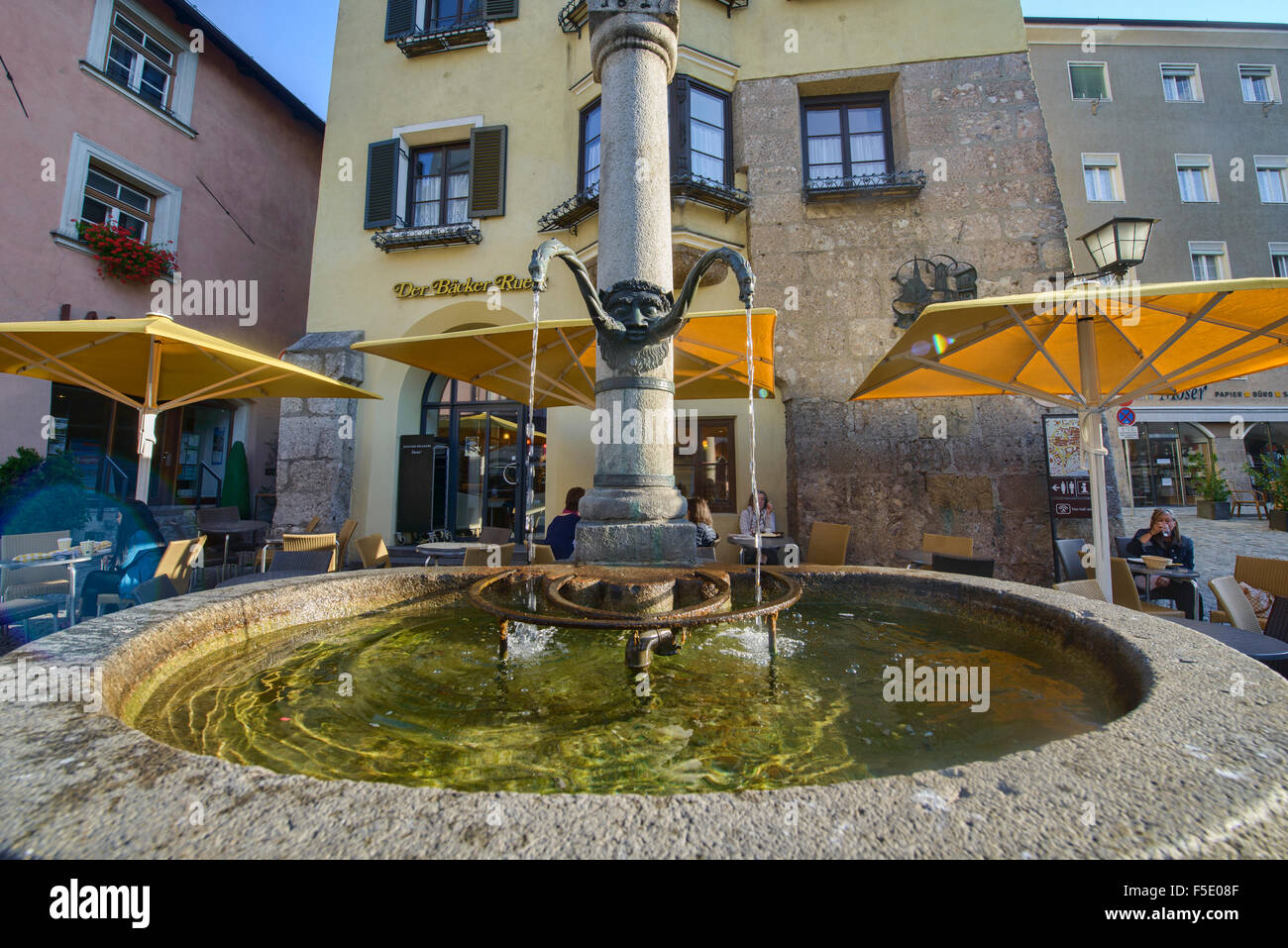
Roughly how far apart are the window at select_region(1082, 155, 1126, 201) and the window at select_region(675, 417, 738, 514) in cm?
1668

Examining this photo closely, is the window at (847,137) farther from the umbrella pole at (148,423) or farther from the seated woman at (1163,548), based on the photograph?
the umbrella pole at (148,423)

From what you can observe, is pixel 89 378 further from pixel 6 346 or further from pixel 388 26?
pixel 388 26

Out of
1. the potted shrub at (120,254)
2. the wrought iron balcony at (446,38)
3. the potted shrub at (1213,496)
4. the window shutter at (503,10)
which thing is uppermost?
the window shutter at (503,10)

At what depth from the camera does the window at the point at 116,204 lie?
9.34 m

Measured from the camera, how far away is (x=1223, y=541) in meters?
10.8

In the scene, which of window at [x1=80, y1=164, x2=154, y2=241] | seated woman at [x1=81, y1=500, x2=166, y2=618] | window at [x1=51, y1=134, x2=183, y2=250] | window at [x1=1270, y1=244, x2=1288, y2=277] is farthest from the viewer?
window at [x1=1270, y1=244, x2=1288, y2=277]

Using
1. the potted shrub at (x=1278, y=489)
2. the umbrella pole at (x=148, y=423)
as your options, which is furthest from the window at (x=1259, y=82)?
the umbrella pole at (x=148, y=423)

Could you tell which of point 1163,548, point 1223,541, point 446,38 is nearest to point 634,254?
point 1163,548

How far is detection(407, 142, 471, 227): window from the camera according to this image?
972 cm

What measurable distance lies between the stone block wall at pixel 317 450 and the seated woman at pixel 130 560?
2.82m

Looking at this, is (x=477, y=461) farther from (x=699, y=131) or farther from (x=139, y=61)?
(x=139, y=61)

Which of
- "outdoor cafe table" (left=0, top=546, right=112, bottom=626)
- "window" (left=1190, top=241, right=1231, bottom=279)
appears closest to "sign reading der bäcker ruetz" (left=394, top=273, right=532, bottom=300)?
"outdoor cafe table" (left=0, top=546, right=112, bottom=626)

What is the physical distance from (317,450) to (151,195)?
6666 millimetres

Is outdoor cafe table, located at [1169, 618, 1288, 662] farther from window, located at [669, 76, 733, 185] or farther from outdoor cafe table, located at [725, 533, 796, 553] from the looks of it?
window, located at [669, 76, 733, 185]
